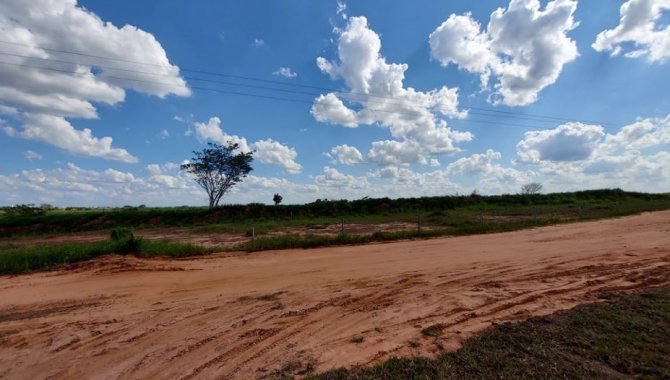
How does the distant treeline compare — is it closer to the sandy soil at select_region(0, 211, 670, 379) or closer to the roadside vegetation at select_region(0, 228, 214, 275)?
the roadside vegetation at select_region(0, 228, 214, 275)

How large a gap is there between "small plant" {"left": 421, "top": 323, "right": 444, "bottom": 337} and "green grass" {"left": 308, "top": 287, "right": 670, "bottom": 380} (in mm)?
476

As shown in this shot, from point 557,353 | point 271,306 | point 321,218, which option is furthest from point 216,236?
point 557,353

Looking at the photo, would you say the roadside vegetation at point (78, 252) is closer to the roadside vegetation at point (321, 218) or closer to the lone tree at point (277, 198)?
the roadside vegetation at point (321, 218)

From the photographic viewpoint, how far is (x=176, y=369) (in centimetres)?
417

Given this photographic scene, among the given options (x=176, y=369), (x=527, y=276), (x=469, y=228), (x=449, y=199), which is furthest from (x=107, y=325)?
(x=449, y=199)

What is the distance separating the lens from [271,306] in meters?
6.31

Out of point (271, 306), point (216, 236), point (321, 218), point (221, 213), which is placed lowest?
point (271, 306)

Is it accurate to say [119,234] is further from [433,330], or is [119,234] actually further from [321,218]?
[321,218]

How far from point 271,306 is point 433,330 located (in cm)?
296

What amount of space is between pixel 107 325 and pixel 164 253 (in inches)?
285

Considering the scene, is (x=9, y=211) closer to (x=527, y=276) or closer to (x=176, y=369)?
(x=176, y=369)

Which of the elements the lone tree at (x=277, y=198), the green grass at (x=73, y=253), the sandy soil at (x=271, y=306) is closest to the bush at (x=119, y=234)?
the green grass at (x=73, y=253)

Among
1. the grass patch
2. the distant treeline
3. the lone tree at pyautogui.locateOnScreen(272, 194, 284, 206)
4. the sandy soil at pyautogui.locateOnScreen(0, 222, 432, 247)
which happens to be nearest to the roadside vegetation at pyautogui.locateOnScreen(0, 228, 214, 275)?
the grass patch

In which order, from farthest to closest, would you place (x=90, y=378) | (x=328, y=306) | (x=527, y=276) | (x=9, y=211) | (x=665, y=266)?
(x=9, y=211) < (x=665, y=266) < (x=527, y=276) < (x=328, y=306) < (x=90, y=378)
